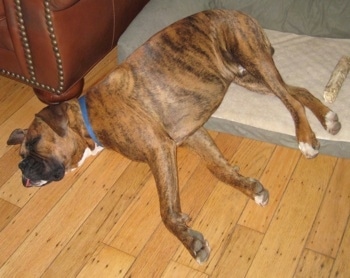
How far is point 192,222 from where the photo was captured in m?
2.23

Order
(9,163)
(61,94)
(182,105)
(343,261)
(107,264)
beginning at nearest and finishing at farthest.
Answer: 1. (343,261)
2. (107,264)
3. (182,105)
4. (9,163)
5. (61,94)

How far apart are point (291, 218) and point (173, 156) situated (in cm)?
68

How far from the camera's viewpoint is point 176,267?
205 cm

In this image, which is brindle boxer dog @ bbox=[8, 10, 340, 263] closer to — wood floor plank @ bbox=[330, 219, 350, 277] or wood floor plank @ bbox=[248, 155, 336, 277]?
wood floor plank @ bbox=[248, 155, 336, 277]

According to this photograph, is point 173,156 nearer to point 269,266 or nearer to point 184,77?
point 184,77

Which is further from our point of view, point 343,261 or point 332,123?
point 332,123

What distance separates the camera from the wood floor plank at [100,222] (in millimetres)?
2117

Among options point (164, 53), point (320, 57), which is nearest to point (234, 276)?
point (164, 53)

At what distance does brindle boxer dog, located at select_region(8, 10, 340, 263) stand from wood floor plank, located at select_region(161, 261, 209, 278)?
68 mm

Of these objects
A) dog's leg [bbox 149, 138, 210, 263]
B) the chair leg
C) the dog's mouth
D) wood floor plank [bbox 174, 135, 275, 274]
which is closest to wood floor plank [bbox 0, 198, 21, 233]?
the dog's mouth

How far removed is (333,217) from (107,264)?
116 cm

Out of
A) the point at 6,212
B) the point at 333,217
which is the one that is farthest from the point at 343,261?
the point at 6,212

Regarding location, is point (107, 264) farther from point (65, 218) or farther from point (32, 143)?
point (32, 143)

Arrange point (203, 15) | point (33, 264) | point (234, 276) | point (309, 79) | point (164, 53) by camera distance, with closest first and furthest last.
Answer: point (234, 276) < point (33, 264) < point (164, 53) < point (203, 15) < point (309, 79)
